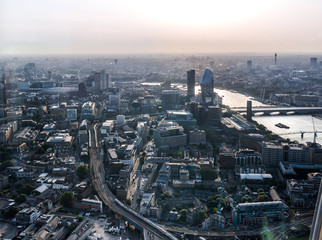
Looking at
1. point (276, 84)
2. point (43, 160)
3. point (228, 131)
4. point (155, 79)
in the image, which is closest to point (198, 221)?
point (43, 160)

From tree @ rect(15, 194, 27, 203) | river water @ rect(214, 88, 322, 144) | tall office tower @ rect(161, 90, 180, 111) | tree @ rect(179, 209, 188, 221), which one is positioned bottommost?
tree @ rect(179, 209, 188, 221)

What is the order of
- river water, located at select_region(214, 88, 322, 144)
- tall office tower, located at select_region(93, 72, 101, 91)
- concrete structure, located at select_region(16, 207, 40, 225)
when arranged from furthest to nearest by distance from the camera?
tall office tower, located at select_region(93, 72, 101, 91) < river water, located at select_region(214, 88, 322, 144) < concrete structure, located at select_region(16, 207, 40, 225)

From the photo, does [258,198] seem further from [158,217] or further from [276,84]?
[276,84]

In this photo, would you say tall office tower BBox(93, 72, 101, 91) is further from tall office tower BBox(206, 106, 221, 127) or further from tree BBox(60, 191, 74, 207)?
tree BBox(60, 191, 74, 207)

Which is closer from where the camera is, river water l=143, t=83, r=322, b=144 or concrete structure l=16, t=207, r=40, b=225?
concrete structure l=16, t=207, r=40, b=225

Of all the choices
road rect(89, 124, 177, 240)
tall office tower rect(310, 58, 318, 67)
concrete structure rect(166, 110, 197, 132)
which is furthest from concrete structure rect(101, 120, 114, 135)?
tall office tower rect(310, 58, 318, 67)

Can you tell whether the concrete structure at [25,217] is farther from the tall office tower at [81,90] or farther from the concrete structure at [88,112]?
the tall office tower at [81,90]

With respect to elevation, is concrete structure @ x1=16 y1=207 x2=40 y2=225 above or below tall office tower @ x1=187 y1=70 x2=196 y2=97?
below
